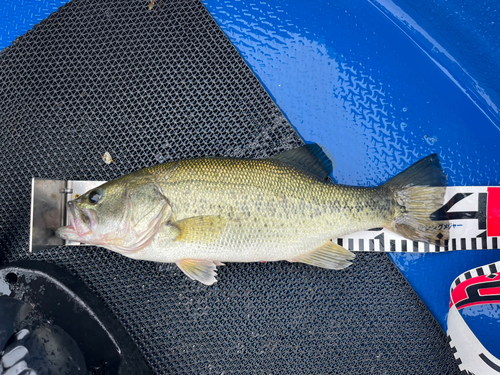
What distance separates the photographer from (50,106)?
6.30 ft

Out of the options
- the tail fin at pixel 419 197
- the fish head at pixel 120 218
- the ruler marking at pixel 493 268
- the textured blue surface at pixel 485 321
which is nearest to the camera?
the fish head at pixel 120 218

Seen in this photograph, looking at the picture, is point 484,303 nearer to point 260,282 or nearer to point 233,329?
point 260,282

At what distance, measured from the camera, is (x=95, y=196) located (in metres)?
1.56

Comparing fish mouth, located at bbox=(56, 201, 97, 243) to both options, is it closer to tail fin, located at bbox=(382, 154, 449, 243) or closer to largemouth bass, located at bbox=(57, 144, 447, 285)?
largemouth bass, located at bbox=(57, 144, 447, 285)

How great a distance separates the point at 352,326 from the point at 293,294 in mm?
392

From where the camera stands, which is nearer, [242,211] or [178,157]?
[242,211]

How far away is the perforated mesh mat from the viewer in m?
1.87

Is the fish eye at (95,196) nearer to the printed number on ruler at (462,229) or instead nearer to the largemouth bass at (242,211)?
the largemouth bass at (242,211)

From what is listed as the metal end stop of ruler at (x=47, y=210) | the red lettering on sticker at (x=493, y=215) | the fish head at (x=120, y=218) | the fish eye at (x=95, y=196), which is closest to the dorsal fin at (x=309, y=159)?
the fish head at (x=120, y=218)

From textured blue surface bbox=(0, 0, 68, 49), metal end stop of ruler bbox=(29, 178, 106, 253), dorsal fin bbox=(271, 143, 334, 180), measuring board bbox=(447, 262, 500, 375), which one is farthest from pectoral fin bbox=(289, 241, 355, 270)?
textured blue surface bbox=(0, 0, 68, 49)

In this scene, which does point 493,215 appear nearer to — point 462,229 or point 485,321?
point 462,229

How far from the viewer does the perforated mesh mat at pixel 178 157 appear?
1.87m

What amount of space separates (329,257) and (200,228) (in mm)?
685

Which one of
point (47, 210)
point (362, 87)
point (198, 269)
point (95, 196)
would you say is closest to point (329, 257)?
point (198, 269)
